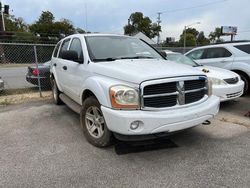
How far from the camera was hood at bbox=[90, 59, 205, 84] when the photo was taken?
133 inches

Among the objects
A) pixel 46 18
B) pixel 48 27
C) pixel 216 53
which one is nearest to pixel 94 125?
pixel 216 53

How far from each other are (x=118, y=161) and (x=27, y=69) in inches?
331

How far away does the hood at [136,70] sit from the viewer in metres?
3.39

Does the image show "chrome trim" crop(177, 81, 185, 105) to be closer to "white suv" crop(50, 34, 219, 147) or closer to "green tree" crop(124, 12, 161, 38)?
"white suv" crop(50, 34, 219, 147)

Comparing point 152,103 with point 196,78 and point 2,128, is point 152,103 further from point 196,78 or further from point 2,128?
point 2,128

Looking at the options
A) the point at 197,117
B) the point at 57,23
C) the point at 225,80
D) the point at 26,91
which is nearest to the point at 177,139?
the point at 197,117

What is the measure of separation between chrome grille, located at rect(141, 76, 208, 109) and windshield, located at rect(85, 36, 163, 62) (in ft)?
4.06

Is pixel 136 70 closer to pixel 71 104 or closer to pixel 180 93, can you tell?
pixel 180 93

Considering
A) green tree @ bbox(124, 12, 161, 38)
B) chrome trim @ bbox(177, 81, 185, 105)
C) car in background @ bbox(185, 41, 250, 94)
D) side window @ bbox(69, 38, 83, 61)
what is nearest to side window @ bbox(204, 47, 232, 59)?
car in background @ bbox(185, 41, 250, 94)

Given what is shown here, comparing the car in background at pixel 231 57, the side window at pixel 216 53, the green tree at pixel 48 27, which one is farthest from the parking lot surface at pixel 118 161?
the green tree at pixel 48 27

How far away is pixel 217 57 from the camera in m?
8.60

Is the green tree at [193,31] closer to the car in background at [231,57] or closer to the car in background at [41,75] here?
the car in background at [231,57]

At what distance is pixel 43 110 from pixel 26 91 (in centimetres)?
319

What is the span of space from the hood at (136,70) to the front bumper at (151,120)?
18.4 inches
